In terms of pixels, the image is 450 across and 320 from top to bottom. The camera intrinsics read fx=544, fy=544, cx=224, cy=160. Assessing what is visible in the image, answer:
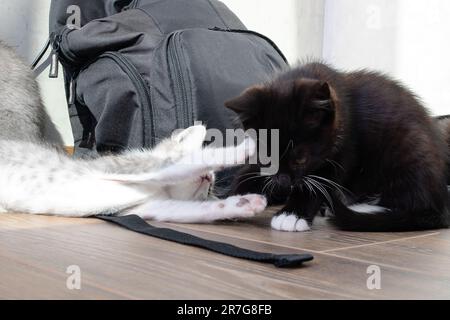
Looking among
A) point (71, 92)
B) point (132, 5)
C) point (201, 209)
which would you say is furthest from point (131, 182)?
point (132, 5)

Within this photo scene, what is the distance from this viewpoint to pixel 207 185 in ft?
4.43

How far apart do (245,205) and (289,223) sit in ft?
0.34

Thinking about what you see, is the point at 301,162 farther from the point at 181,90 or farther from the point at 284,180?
the point at 181,90

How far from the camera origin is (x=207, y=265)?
830mm

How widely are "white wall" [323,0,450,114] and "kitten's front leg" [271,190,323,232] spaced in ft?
3.50

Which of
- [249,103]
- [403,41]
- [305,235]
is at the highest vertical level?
[403,41]

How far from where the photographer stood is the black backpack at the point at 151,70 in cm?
146

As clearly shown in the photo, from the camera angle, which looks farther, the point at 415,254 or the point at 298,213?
the point at 298,213

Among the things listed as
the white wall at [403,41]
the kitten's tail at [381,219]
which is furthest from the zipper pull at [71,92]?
the white wall at [403,41]

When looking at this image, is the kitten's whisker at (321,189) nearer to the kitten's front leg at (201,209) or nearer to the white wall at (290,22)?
the kitten's front leg at (201,209)

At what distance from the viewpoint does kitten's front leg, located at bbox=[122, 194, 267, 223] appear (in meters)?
1.19

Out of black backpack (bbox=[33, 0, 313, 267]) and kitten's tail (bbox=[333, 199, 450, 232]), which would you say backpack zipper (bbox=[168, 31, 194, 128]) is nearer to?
black backpack (bbox=[33, 0, 313, 267])

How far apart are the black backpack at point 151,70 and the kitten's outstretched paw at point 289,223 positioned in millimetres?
375
